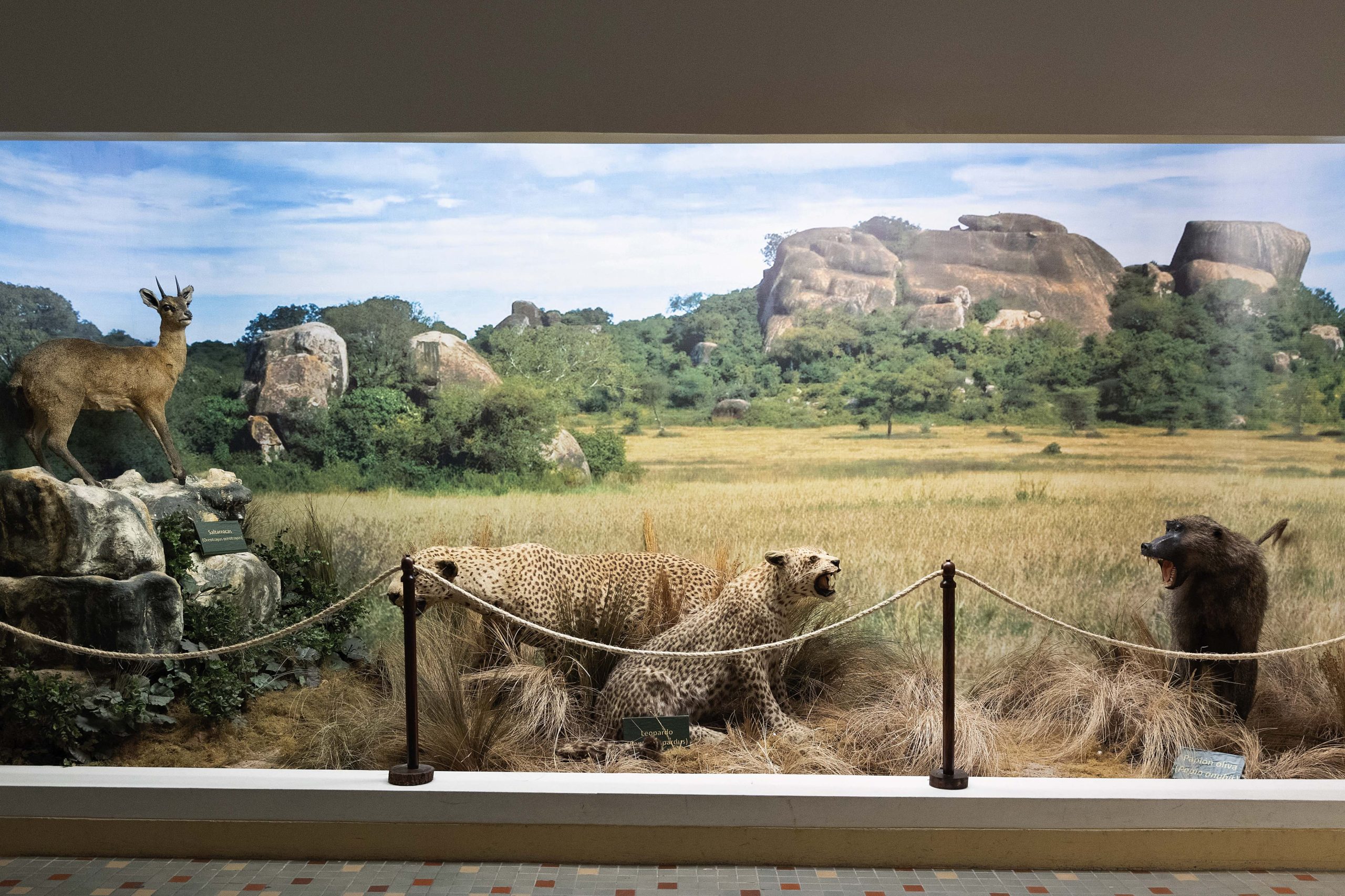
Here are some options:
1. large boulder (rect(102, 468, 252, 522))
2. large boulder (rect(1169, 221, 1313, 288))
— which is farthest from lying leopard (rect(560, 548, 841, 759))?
large boulder (rect(1169, 221, 1313, 288))

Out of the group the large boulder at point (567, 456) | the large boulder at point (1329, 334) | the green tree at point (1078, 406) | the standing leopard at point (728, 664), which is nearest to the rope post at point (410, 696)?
the standing leopard at point (728, 664)

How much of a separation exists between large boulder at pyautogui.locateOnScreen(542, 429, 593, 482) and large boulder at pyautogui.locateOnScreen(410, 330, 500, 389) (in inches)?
26.4

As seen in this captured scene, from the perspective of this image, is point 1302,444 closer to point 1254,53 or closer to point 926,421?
point 926,421

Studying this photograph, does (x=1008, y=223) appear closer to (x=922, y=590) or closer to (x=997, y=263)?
(x=997, y=263)

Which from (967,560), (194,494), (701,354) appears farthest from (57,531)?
(967,560)

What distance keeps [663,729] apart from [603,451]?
2.59 m

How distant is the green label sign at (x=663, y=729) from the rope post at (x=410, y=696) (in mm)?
1144

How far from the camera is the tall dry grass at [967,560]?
17.0 feet

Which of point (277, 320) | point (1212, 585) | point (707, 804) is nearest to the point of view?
point (707, 804)

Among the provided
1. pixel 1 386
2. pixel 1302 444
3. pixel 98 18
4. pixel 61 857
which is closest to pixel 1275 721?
pixel 1302 444

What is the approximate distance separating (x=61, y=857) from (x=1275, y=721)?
631 cm

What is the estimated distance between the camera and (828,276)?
709 cm

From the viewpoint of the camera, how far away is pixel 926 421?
23.2 feet

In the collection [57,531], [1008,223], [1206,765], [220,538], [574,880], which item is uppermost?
[1008,223]
